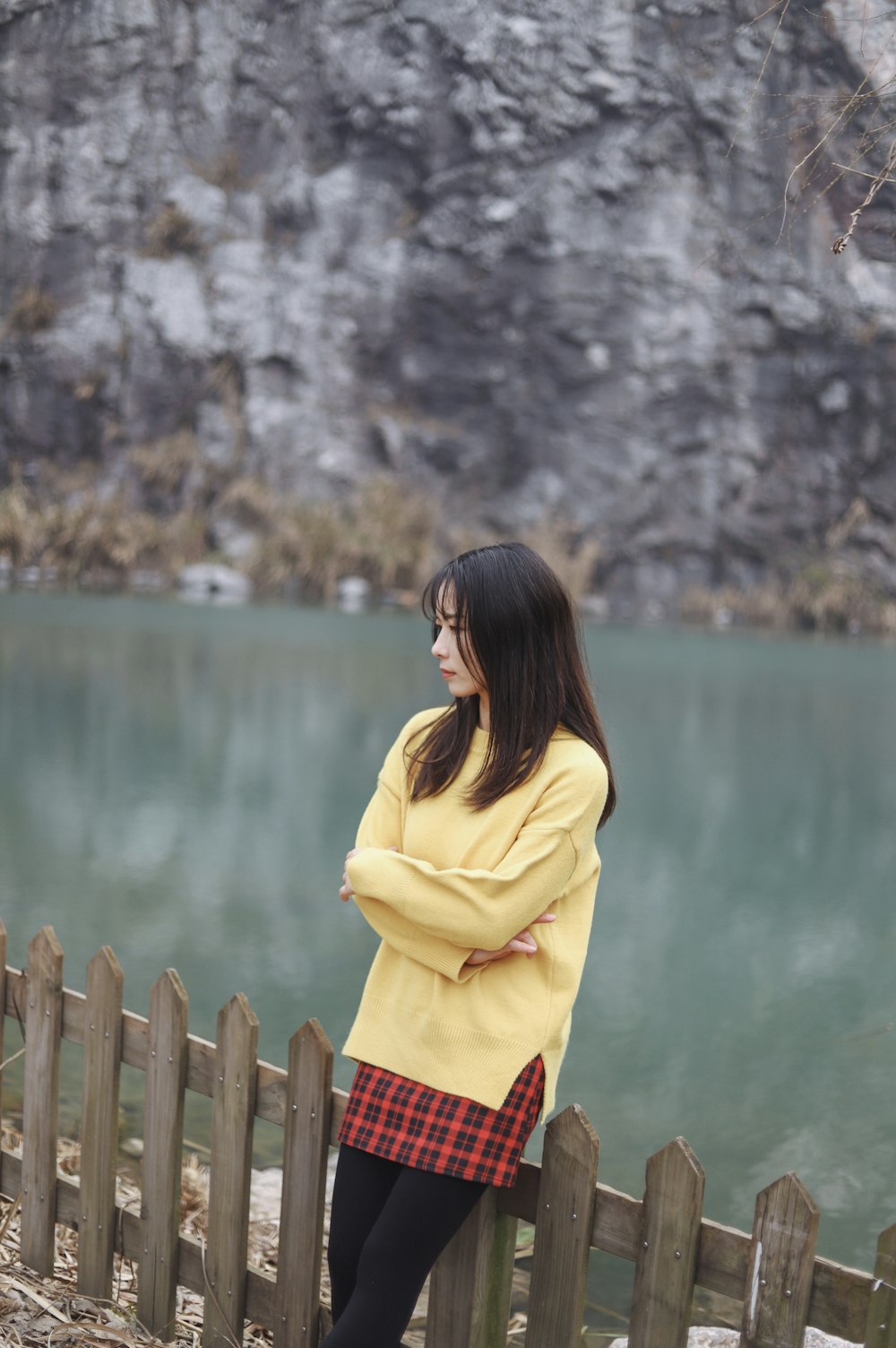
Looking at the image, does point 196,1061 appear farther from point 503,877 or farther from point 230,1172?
point 503,877

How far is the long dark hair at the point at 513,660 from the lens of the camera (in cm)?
180

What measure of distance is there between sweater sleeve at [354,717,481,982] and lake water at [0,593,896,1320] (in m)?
1.97

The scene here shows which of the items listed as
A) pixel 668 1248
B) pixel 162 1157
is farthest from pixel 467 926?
pixel 162 1157

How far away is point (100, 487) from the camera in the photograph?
28.1m

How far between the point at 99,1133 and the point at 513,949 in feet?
3.20

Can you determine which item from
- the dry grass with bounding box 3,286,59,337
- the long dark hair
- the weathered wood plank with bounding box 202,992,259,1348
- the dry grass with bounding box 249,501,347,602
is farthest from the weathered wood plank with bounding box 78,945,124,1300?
the dry grass with bounding box 3,286,59,337

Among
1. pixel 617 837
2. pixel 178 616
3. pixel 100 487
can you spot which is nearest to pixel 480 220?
pixel 100 487

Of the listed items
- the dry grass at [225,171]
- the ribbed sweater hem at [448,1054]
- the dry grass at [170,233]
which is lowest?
the ribbed sweater hem at [448,1054]

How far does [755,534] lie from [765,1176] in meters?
27.8

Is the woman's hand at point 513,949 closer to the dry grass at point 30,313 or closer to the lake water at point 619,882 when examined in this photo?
the lake water at point 619,882

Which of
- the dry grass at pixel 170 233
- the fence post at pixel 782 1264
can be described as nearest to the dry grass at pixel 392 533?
the dry grass at pixel 170 233

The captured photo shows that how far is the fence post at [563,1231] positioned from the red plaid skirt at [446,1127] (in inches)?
2.1

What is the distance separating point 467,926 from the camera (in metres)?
1.67

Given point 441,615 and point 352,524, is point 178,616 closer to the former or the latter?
point 352,524
